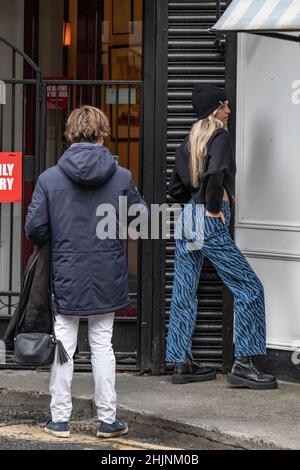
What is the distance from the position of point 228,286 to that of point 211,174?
0.78 metres

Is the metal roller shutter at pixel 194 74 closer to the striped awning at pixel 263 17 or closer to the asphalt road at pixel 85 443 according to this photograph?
the striped awning at pixel 263 17

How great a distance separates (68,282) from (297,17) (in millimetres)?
2004

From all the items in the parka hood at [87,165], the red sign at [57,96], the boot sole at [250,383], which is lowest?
the boot sole at [250,383]

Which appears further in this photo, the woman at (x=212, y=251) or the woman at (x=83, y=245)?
the woman at (x=212, y=251)

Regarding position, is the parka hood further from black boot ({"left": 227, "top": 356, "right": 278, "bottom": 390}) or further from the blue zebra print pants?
black boot ({"left": 227, "top": 356, "right": 278, "bottom": 390})

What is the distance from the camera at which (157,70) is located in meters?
7.80

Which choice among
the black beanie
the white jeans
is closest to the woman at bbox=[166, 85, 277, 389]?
the black beanie

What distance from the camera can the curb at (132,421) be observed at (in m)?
6.33

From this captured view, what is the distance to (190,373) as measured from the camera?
303 inches

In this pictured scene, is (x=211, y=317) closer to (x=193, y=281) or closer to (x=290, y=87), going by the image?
(x=193, y=281)

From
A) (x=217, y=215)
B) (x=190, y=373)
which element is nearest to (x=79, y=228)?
(x=217, y=215)

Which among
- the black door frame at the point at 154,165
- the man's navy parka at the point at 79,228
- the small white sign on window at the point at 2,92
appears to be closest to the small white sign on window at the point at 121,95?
the black door frame at the point at 154,165

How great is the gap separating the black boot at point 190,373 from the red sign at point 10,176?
1.73m
